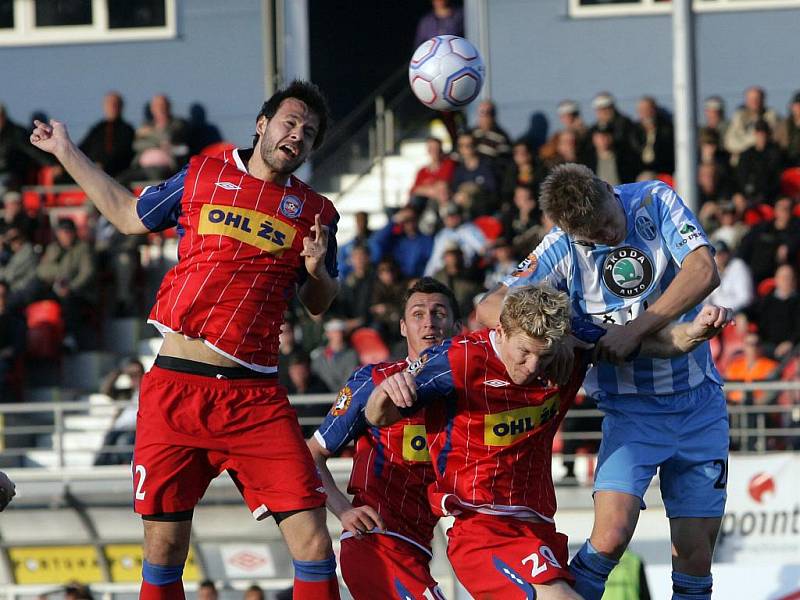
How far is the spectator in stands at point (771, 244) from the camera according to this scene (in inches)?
484

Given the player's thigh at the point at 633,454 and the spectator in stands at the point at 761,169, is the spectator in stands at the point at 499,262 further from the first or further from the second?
the player's thigh at the point at 633,454

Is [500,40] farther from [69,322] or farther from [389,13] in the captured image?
[69,322]

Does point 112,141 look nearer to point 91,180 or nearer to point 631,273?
point 91,180

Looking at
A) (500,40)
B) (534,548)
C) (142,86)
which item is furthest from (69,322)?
(534,548)

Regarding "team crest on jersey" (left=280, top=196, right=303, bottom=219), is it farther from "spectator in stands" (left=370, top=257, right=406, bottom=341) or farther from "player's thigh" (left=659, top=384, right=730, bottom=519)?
"spectator in stands" (left=370, top=257, right=406, bottom=341)

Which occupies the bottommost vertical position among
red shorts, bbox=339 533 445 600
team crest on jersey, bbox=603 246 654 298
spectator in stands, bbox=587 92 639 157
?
red shorts, bbox=339 533 445 600

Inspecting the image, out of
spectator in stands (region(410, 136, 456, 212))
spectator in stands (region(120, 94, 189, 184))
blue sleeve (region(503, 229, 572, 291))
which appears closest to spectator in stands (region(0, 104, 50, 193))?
spectator in stands (region(120, 94, 189, 184))

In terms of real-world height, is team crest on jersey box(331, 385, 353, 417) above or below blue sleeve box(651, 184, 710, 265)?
below

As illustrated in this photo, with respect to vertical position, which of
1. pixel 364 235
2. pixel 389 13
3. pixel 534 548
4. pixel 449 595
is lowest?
pixel 449 595

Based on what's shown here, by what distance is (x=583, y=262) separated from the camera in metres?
6.12

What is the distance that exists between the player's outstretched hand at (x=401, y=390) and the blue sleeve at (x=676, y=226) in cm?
135

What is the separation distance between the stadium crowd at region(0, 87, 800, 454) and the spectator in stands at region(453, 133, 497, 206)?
0.04 feet

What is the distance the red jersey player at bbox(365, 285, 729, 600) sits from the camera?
5562 millimetres

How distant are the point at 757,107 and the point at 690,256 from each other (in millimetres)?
9105
